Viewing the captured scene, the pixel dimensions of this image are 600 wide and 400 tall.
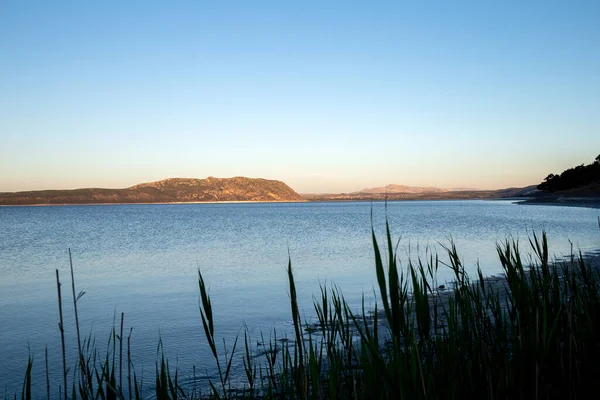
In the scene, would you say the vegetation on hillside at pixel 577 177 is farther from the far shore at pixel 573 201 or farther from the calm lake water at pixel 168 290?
the calm lake water at pixel 168 290

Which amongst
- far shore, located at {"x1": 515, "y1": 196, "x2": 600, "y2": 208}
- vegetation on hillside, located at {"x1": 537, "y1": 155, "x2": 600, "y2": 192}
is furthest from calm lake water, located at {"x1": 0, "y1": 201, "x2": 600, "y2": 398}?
vegetation on hillside, located at {"x1": 537, "y1": 155, "x2": 600, "y2": 192}

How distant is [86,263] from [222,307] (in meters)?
15.7

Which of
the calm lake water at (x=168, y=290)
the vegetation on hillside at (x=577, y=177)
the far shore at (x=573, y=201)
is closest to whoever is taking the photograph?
the calm lake water at (x=168, y=290)

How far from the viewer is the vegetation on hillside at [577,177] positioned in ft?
331

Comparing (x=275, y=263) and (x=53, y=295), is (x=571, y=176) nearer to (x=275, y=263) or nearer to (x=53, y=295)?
(x=275, y=263)

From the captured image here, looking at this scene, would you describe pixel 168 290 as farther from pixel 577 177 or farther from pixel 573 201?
pixel 577 177

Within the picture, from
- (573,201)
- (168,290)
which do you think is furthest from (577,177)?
(168,290)

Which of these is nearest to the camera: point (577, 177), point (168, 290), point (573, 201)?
point (168, 290)

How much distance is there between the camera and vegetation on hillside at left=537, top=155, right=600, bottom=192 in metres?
101

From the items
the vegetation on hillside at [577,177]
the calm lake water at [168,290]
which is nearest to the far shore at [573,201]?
the vegetation on hillside at [577,177]

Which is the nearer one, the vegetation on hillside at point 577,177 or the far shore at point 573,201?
the far shore at point 573,201

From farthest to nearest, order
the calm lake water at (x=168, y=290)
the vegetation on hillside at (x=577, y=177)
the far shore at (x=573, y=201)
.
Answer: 1. the vegetation on hillside at (x=577, y=177)
2. the far shore at (x=573, y=201)
3. the calm lake water at (x=168, y=290)

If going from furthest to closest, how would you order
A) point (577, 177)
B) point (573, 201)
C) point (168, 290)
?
1. point (577, 177)
2. point (573, 201)
3. point (168, 290)

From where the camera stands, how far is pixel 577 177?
105062mm
